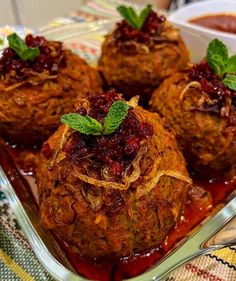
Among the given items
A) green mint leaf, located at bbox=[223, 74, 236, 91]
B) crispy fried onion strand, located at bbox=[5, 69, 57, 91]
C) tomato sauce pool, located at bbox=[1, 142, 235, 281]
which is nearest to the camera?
tomato sauce pool, located at bbox=[1, 142, 235, 281]

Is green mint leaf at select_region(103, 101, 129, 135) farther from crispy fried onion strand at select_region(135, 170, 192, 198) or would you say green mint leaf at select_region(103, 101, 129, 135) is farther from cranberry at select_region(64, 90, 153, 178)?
crispy fried onion strand at select_region(135, 170, 192, 198)

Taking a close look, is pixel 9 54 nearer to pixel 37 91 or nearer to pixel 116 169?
pixel 37 91

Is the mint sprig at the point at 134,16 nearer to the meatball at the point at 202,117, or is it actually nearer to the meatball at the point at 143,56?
the meatball at the point at 143,56

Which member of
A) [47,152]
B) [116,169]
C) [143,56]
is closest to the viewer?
[116,169]

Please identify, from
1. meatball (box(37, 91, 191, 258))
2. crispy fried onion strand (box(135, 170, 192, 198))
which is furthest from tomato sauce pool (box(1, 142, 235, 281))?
crispy fried onion strand (box(135, 170, 192, 198))

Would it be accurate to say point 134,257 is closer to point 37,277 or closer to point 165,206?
point 165,206

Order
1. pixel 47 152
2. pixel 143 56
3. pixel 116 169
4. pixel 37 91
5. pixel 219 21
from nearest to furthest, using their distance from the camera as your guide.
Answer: pixel 116 169, pixel 47 152, pixel 37 91, pixel 143 56, pixel 219 21

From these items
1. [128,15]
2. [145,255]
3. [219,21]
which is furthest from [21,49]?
[219,21]
